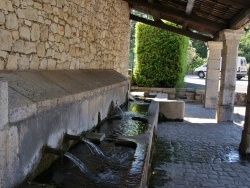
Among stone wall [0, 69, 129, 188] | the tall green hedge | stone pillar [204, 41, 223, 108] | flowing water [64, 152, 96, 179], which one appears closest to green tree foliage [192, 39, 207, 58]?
the tall green hedge

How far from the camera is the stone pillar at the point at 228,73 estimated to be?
855cm

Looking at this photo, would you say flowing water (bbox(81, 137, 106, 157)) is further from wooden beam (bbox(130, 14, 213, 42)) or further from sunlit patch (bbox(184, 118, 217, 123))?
wooden beam (bbox(130, 14, 213, 42))

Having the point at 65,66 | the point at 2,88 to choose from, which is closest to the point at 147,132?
the point at 65,66

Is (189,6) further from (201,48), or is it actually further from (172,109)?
(201,48)

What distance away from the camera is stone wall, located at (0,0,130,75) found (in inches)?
117

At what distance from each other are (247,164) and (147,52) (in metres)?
8.81

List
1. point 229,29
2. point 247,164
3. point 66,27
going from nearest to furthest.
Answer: point 66,27 → point 247,164 → point 229,29

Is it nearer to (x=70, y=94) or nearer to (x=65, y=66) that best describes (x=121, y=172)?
(x=70, y=94)

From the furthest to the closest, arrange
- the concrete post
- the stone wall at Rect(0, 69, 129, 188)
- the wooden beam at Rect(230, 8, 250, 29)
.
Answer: the wooden beam at Rect(230, 8, 250, 29) → the stone wall at Rect(0, 69, 129, 188) → the concrete post

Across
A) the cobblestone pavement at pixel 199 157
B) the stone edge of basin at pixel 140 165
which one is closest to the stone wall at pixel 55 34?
the stone edge of basin at pixel 140 165

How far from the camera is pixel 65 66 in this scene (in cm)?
443

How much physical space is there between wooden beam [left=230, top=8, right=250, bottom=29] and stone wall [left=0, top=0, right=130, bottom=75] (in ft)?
10.4

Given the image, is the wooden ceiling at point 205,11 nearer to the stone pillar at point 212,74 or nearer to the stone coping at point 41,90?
the stone pillar at point 212,74

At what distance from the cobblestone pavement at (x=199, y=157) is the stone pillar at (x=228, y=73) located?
420mm
